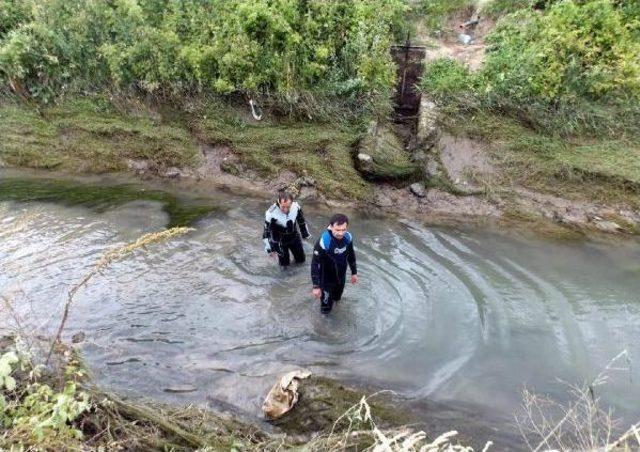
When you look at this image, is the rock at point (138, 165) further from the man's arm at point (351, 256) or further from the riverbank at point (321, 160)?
the man's arm at point (351, 256)

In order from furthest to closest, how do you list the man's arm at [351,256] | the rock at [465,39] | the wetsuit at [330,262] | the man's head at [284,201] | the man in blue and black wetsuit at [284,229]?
1. the rock at [465,39]
2. the man in blue and black wetsuit at [284,229]
3. the man's head at [284,201]
4. the man's arm at [351,256]
5. the wetsuit at [330,262]

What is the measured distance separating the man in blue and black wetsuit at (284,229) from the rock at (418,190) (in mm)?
3186

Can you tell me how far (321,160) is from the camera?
1053 cm

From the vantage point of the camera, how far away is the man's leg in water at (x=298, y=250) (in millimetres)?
7712

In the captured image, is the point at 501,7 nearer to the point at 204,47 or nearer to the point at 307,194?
the point at 307,194

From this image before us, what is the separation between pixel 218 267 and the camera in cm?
801

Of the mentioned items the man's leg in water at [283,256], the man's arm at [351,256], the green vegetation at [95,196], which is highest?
the man's arm at [351,256]

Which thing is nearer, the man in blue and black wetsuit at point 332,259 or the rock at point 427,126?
the man in blue and black wetsuit at point 332,259

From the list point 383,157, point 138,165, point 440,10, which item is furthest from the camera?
point 440,10

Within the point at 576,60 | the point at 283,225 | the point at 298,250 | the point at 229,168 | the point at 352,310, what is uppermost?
the point at 576,60

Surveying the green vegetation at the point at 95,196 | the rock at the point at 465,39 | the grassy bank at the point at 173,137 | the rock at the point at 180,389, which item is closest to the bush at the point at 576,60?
the rock at the point at 465,39

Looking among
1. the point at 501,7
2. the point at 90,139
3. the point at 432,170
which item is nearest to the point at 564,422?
the point at 432,170

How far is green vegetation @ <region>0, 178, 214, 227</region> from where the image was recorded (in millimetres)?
9648

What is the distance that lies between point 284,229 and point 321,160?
355 cm
